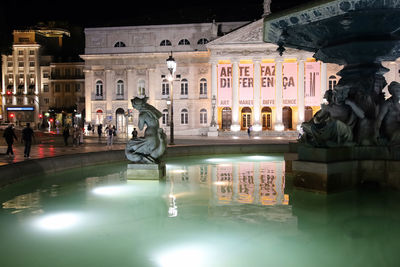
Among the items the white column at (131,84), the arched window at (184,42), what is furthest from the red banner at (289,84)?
the white column at (131,84)

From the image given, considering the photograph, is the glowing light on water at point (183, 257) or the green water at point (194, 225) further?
the green water at point (194, 225)

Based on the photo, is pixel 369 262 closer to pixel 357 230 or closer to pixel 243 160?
pixel 357 230

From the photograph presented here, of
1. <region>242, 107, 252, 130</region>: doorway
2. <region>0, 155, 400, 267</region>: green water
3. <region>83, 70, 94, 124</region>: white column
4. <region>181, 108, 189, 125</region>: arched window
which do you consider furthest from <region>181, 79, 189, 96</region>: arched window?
<region>0, 155, 400, 267</region>: green water

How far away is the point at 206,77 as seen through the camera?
49.8 metres

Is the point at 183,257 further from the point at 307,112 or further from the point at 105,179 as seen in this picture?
the point at 307,112

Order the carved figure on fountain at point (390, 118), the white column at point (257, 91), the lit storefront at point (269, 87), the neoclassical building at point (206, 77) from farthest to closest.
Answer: the white column at point (257, 91) < the neoclassical building at point (206, 77) < the lit storefront at point (269, 87) < the carved figure on fountain at point (390, 118)

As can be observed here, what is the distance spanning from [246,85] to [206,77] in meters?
6.70

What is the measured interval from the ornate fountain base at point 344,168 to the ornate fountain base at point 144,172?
3411 mm

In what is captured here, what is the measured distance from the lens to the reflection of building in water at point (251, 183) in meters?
7.22

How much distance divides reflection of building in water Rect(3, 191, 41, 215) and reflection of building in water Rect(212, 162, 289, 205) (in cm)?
340

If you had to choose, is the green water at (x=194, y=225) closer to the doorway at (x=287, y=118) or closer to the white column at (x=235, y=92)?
the white column at (x=235, y=92)

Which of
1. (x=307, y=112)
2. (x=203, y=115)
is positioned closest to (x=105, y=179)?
(x=203, y=115)

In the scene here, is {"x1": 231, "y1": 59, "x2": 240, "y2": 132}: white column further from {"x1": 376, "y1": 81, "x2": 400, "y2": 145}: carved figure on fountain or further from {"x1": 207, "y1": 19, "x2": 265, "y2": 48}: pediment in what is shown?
{"x1": 376, "y1": 81, "x2": 400, "y2": 145}: carved figure on fountain

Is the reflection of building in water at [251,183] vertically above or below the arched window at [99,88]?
below
